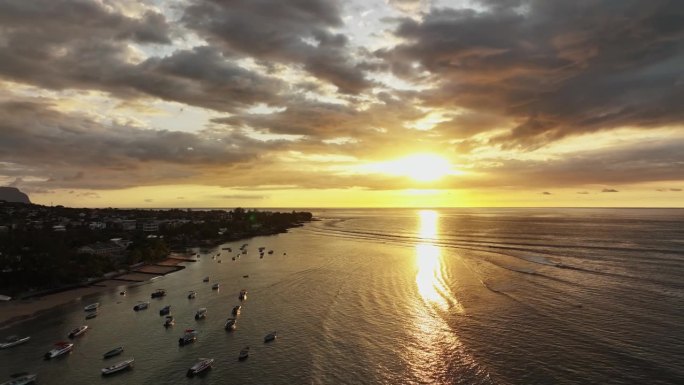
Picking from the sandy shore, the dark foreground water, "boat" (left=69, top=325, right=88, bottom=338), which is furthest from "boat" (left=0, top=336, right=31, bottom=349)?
the sandy shore

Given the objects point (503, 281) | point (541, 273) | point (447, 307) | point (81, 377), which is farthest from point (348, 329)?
point (541, 273)

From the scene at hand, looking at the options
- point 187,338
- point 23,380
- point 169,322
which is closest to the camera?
point 23,380

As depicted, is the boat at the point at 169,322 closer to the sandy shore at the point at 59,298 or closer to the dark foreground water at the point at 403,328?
the dark foreground water at the point at 403,328

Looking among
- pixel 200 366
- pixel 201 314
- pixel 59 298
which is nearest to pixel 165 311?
pixel 201 314

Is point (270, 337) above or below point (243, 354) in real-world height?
above

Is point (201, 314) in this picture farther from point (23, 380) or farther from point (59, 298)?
point (59, 298)

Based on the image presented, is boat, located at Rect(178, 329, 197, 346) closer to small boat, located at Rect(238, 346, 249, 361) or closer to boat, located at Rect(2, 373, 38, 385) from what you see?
small boat, located at Rect(238, 346, 249, 361)
